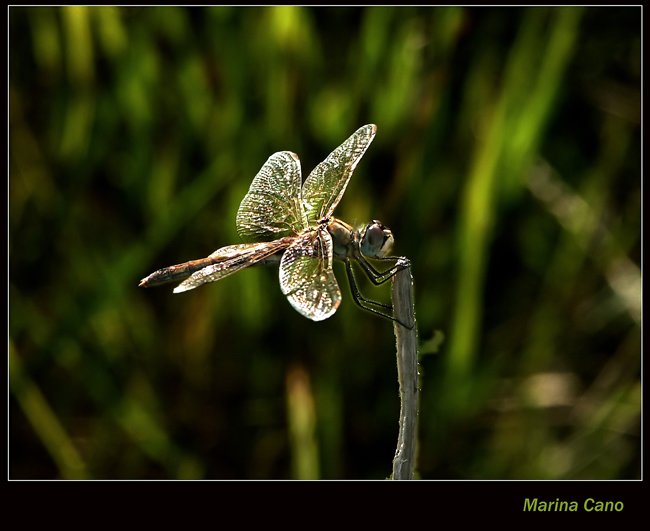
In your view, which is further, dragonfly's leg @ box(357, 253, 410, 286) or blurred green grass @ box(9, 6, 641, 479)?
blurred green grass @ box(9, 6, 641, 479)

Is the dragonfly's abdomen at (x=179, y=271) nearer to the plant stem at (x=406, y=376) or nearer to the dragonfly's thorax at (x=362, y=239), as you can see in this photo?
the dragonfly's thorax at (x=362, y=239)

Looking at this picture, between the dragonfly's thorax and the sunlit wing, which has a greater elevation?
the dragonfly's thorax

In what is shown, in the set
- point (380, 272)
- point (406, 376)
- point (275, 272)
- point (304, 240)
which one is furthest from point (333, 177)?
point (275, 272)

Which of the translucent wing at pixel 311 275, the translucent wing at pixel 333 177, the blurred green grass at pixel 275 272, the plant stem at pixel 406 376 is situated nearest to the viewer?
the plant stem at pixel 406 376

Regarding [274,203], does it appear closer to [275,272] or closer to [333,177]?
[333,177]

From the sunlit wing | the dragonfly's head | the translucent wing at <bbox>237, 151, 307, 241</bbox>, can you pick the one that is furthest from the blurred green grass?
the dragonfly's head

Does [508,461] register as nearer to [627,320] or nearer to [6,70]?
[627,320]

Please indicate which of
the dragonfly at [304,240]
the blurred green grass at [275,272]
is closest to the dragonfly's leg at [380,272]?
the dragonfly at [304,240]

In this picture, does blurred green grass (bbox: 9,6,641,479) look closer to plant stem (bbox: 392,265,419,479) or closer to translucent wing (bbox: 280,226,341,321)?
translucent wing (bbox: 280,226,341,321)
